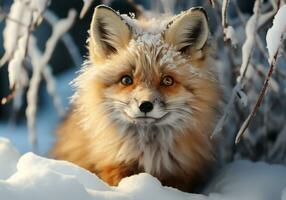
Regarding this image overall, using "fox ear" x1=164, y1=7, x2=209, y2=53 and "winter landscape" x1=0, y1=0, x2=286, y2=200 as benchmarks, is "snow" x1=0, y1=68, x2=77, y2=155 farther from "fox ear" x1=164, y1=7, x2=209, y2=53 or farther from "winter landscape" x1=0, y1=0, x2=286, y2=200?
"fox ear" x1=164, y1=7, x2=209, y2=53

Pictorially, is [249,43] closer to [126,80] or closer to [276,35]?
[276,35]

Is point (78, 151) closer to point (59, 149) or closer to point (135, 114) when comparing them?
point (59, 149)

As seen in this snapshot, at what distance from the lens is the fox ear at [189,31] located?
2426mm

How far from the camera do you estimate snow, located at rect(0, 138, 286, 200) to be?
1860 mm

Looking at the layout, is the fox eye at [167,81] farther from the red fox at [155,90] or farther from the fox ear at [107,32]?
the fox ear at [107,32]

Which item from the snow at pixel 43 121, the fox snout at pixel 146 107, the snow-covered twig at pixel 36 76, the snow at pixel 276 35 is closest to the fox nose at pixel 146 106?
the fox snout at pixel 146 107

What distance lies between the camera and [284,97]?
315 centimetres

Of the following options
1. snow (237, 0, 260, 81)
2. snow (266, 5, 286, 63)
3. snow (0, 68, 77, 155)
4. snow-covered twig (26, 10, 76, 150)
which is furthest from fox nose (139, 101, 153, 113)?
snow (0, 68, 77, 155)

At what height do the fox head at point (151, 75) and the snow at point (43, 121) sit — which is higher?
the fox head at point (151, 75)

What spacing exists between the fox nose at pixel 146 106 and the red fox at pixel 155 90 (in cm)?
7

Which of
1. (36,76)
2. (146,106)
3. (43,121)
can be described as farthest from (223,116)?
(43,121)

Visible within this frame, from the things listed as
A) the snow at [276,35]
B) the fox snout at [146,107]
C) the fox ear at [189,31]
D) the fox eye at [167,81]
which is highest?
the snow at [276,35]

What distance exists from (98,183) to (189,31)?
0.80 m

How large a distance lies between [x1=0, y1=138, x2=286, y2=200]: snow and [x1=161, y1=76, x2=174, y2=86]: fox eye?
1.31 feet
